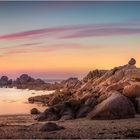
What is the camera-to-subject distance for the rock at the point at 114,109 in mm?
32156

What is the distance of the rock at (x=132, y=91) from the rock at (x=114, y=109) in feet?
12.0

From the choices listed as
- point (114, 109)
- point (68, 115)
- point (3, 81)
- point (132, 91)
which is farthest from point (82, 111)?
point (3, 81)

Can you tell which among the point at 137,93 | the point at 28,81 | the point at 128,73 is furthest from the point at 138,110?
the point at 28,81

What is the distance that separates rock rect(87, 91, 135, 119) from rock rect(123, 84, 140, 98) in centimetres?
366

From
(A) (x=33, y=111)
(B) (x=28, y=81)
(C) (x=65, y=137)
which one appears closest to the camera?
(C) (x=65, y=137)

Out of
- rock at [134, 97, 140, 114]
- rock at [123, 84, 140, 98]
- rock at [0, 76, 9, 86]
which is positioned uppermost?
rock at [0, 76, 9, 86]

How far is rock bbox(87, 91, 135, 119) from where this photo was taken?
32156 millimetres

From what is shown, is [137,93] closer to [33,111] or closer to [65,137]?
[33,111]

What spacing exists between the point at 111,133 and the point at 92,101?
40.5 ft

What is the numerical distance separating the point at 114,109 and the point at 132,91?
566cm

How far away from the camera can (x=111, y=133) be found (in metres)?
23.6

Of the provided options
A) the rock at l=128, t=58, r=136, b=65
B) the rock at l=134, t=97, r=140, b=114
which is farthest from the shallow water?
the rock at l=128, t=58, r=136, b=65

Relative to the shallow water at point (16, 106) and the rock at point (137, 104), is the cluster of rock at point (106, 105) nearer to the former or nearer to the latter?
the rock at point (137, 104)

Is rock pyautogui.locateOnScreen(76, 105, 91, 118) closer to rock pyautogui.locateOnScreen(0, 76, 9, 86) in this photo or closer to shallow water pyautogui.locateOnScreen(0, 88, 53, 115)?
shallow water pyautogui.locateOnScreen(0, 88, 53, 115)
